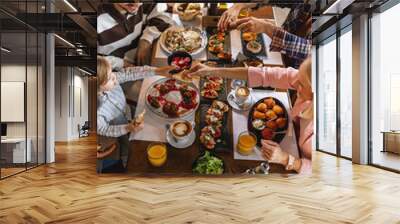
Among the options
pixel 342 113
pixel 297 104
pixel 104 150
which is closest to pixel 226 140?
pixel 297 104

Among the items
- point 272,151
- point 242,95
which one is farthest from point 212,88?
point 272,151

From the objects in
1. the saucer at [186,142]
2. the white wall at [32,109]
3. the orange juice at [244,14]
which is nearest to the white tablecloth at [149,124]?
the saucer at [186,142]

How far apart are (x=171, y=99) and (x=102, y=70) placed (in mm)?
1286

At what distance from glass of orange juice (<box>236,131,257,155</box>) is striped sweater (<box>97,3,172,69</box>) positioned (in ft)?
7.52

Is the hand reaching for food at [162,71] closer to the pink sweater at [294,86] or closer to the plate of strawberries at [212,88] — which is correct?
the plate of strawberries at [212,88]

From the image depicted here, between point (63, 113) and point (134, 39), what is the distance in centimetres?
949

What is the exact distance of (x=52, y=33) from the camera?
815 centimetres

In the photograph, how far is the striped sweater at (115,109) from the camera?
653 cm

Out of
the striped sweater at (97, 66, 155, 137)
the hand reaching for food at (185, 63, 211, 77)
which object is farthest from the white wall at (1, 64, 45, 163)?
the hand reaching for food at (185, 63, 211, 77)

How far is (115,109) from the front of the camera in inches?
257

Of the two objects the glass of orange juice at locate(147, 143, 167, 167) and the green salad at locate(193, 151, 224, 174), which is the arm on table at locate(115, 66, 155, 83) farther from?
the green salad at locate(193, 151, 224, 174)

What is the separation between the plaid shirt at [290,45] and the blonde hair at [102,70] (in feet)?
9.40

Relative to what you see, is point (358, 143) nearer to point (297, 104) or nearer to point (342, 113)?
point (342, 113)

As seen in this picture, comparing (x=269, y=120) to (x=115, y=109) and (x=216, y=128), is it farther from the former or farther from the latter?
(x=115, y=109)
